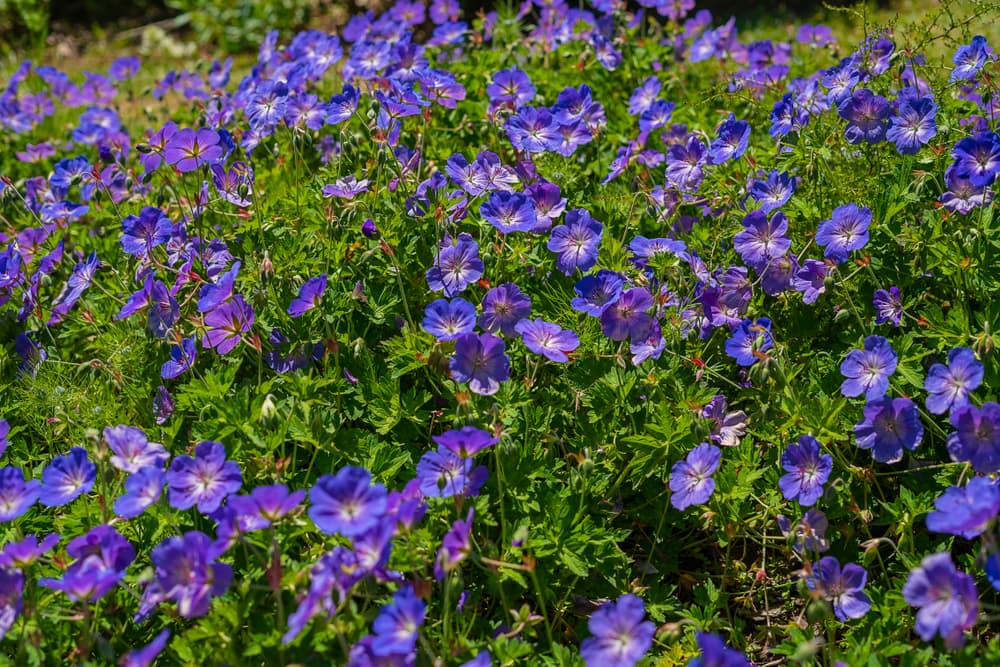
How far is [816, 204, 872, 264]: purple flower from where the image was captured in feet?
8.81

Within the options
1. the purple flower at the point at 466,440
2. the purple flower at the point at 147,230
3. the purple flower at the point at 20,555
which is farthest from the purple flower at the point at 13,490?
the purple flower at the point at 466,440

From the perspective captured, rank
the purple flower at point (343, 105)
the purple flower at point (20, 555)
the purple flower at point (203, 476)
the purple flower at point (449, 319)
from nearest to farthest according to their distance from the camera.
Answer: the purple flower at point (20, 555), the purple flower at point (203, 476), the purple flower at point (449, 319), the purple flower at point (343, 105)

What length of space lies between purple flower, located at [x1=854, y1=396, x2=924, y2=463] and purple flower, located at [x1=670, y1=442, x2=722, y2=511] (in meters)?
A: 0.36

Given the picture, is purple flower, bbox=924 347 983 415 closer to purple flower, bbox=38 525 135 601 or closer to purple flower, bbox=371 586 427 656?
purple flower, bbox=371 586 427 656

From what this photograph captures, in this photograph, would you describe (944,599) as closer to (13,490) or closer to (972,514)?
(972,514)

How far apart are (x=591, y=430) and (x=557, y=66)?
2.49 m

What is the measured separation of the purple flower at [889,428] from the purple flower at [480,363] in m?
0.90

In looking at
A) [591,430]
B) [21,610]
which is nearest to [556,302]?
[591,430]

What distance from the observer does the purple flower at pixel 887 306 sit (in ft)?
8.89

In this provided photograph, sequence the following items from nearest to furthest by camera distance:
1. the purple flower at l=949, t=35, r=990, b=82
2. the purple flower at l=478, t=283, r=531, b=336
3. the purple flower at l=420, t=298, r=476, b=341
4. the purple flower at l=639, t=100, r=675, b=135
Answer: the purple flower at l=420, t=298, r=476, b=341 < the purple flower at l=478, t=283, r=531, b=336 < the purple flower at l=949, t=35, r=990, b=82 < the purple flower at l=639, t=100, r=675, b=135

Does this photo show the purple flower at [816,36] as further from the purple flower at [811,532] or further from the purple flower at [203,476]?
the purple flower at [203,476]

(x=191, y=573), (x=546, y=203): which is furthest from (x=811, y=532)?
(x=191, y=573)

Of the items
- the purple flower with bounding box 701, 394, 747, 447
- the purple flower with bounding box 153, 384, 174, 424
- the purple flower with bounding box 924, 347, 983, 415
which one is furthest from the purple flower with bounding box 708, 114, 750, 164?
the purple flower with bounding box 153, 384, 174, 424

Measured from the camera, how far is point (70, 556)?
2307 mm
